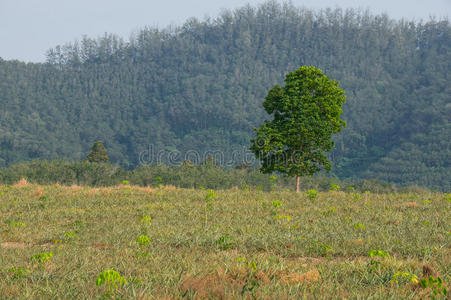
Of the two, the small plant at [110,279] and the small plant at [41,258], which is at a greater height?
the small plant at [110,279]

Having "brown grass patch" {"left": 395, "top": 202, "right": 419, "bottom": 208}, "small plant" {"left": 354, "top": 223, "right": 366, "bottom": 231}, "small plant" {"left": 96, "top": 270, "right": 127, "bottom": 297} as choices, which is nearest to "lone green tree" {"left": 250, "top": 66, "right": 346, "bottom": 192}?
"brown grass patch" {"left": 395, "top": 202, "right": 419, "bottom": 208}

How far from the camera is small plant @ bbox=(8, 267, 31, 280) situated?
5.98 meters

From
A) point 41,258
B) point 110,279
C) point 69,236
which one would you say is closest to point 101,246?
point 69,236

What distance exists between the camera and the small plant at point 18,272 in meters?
5.98

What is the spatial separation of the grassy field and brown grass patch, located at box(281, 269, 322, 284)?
3 centimetres

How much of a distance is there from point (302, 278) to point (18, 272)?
384 cm

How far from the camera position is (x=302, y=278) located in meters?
5.68

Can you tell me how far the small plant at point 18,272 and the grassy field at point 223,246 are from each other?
14mm

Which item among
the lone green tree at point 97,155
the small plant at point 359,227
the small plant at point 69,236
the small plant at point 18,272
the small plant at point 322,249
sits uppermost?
the small plant at point 18,272

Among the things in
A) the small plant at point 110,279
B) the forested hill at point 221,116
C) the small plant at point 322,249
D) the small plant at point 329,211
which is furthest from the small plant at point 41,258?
the forested hill at point 221,116

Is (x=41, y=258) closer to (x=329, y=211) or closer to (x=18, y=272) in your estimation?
(x=18, y=272)

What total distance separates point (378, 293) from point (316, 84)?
2363 cm

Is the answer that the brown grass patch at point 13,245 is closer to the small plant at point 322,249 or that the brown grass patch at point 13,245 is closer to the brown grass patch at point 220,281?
the brown grass patch at point 220,281

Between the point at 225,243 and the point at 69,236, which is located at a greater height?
the point at 225,243
